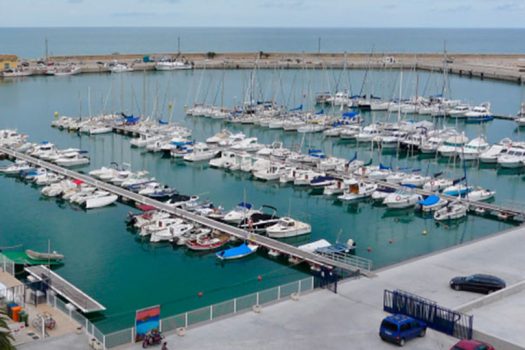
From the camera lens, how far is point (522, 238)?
34.8m

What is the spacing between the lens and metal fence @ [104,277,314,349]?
71.9 ft

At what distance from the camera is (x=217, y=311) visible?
24625 mm

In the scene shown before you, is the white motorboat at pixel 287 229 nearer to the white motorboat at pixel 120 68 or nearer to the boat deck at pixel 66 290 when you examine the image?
the boat deck at pixel 66 290

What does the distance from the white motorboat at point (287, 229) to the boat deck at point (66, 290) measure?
1197 centimetres

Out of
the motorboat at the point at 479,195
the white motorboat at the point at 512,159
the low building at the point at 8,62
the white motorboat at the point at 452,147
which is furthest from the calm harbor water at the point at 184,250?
the low building at the point at 8,62

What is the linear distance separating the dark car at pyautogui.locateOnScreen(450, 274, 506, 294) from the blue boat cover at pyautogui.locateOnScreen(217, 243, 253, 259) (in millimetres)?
11997

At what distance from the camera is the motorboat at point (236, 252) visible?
117 feet

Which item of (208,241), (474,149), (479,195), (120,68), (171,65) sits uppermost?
(171,65)

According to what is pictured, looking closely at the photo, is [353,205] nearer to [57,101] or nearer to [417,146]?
[417,146]

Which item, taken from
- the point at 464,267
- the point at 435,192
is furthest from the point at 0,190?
the point at 464,267

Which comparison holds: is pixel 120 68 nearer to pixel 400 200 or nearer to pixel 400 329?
pixel 400 200

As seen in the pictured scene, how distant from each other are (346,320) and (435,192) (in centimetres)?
2597

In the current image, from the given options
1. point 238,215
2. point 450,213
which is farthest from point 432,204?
point 238,215

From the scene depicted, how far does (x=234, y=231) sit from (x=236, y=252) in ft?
9.47
